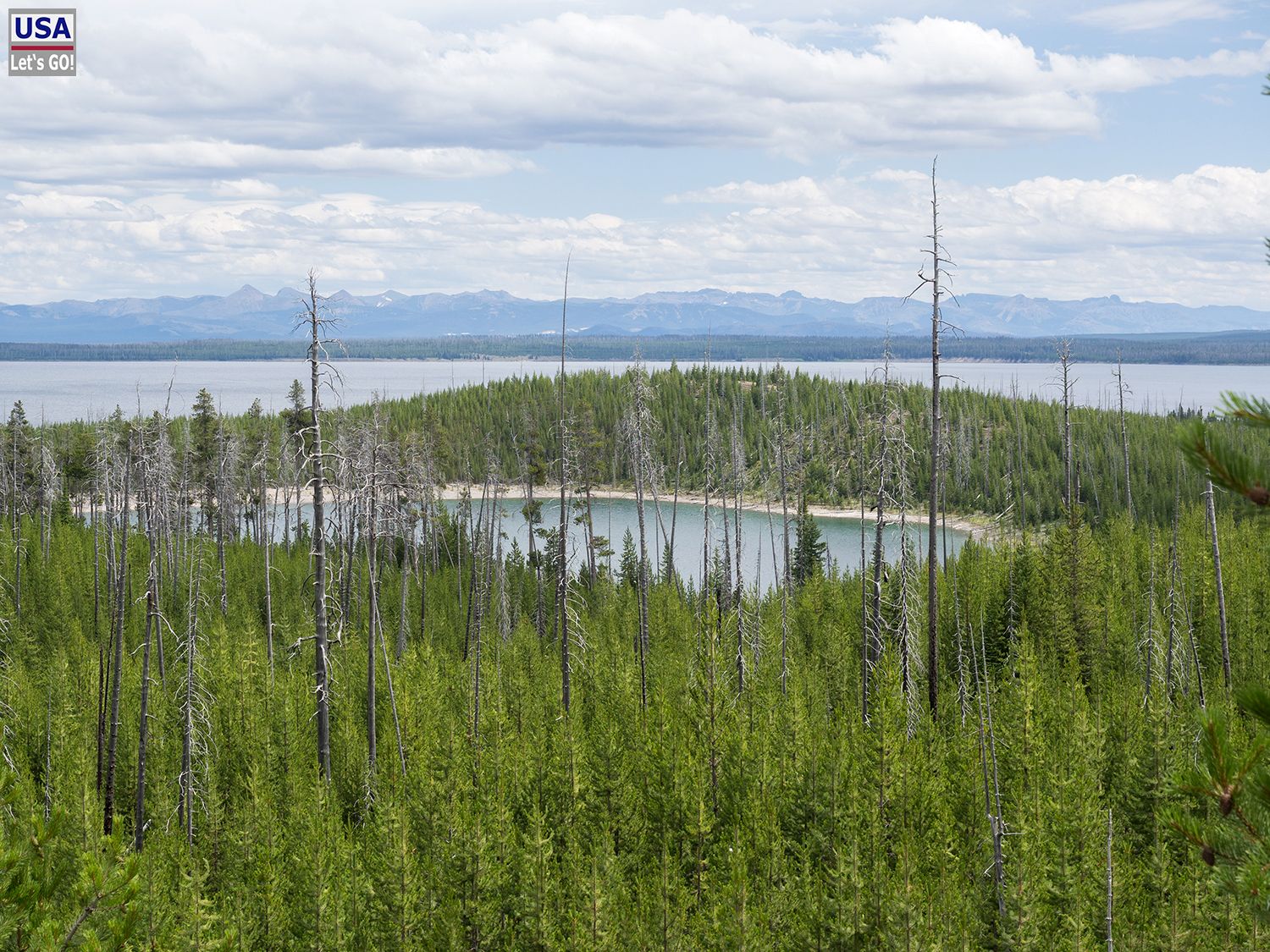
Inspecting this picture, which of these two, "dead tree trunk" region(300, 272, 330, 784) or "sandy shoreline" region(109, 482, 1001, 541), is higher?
"dead tree trunk" region(300, 272, 330, 784)

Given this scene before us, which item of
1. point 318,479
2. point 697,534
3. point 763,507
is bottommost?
point 697,534

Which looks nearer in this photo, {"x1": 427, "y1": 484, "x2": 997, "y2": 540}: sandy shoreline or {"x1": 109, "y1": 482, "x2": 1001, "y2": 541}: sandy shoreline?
{"x1": 109, "y1": 482, "x2": 1001, "y2": 541}: sandy shoreline

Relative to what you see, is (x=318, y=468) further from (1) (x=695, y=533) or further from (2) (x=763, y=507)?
(2) (x=763, y=507)

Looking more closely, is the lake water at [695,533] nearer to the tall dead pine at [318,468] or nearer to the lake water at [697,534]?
the lake water at [697,534]

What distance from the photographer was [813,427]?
136250 mm

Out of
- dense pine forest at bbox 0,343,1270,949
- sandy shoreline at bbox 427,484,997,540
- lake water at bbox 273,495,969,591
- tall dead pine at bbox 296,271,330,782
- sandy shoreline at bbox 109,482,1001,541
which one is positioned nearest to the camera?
dense pine forest at bbox 0,343,1270,949

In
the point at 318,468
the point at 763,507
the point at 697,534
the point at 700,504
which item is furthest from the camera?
the point at 763,507

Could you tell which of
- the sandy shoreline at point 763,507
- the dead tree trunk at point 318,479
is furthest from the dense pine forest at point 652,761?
the sandy shoreline at point 763,507

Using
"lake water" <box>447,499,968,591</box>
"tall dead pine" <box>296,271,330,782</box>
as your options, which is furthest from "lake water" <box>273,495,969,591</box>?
"tall dead pine" <box>296,271,330,782</box>

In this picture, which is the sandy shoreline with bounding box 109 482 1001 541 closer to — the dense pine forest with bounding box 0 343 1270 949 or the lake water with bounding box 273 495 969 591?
the lake water with bounding box 273 495 969 591

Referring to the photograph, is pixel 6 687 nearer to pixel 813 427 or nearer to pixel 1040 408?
pixel 813 427

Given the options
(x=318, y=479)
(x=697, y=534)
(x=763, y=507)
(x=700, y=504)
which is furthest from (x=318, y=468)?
(x=763, y=507)

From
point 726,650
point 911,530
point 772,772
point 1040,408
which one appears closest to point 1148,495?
point 911,530

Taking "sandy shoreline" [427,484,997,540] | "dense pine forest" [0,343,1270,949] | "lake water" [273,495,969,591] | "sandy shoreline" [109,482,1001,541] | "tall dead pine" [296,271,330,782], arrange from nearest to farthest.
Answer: "dense pine forest" [0,343,1270,949], "tall dead pine" [296,271,330,782], "lake water" [273,495,969,591], "sandy shoreline" [109,482,1001,541], "sandy shoreline" [427,484,997,540]
